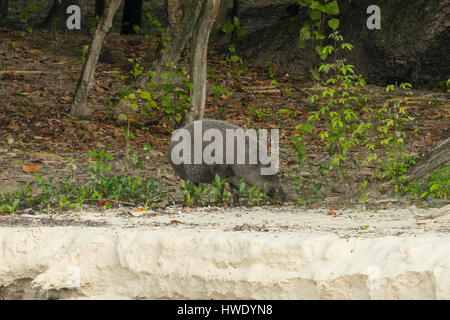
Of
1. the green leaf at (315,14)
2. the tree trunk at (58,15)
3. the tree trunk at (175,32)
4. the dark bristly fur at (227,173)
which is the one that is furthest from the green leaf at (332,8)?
the tree trunk at (58,15)

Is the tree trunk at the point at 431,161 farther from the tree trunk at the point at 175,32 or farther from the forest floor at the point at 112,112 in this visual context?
the tree trunk at the point at 175,32

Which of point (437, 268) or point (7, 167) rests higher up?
point (7, 167)

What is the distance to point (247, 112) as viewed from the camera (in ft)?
39.1

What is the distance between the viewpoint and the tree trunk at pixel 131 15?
52.2 feet

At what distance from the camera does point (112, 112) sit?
38.1ft

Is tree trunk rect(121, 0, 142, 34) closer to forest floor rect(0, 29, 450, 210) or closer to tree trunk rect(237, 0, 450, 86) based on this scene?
forest floor rect(0, 29, 450, 210)

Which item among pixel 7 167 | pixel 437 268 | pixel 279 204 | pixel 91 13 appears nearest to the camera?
pixel 437 268

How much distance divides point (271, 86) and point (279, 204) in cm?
586

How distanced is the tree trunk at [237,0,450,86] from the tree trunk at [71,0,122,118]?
392 centimetres

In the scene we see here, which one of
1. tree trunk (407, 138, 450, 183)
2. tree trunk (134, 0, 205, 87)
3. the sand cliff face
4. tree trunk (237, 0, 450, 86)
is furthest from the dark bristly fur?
tree trunk (237, 0, 450, 86)

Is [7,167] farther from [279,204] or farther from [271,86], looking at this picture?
[271,86]

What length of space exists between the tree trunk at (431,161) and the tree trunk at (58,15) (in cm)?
1021

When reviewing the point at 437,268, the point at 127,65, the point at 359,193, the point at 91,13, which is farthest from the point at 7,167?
the point at 91,13

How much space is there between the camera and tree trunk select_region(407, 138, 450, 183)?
7074 millimetres
